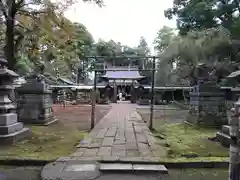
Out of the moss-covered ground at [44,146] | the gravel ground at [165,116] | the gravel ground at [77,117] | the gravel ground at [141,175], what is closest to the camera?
the gravel ground at [141,175]

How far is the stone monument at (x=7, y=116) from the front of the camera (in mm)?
6441

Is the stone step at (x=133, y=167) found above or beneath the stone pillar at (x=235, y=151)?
beneath

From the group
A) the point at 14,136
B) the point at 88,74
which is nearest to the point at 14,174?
the point at 14,136

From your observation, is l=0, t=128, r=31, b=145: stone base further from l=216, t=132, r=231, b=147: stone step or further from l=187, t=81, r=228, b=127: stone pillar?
l=187, t=81, r=228, b=127: stone pillar

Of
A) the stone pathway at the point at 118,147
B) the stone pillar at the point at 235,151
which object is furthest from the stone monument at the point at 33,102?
the stone pillar at the point at 235,151

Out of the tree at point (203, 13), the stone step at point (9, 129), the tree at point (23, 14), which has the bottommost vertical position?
the stone step at point (9, 129)

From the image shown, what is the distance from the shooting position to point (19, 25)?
33.7ft

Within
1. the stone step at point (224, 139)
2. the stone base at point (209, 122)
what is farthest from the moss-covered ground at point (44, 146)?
the stone base at point (209, 122)

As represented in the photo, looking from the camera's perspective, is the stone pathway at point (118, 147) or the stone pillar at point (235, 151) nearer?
the stone pillar at point (235, 151)

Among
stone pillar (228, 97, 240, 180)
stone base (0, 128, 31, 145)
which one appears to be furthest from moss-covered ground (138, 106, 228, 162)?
stone base (0, 128, 31, 145)

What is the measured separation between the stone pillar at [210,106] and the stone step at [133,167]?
509cm

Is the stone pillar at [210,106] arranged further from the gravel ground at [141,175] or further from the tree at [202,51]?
the tree at [202,51]

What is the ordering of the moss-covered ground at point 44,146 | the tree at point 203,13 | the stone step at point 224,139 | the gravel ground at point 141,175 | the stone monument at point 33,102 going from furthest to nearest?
1. the tree at point 203,13
2. the stone monument at point 33,102
3. the stone step at point 224,139
4. the moss-covered ground at point 44,146
5. the gravel ground at point 141,175

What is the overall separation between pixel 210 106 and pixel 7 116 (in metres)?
6.13
